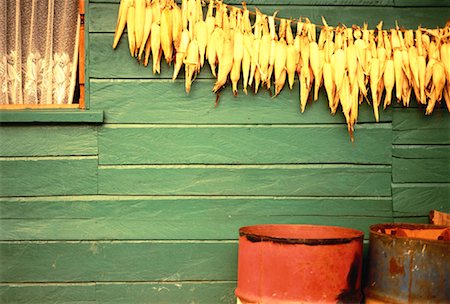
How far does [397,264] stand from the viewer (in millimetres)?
2807

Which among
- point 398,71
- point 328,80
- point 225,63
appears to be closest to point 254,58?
point 225,63

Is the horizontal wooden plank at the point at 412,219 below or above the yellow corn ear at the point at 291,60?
below

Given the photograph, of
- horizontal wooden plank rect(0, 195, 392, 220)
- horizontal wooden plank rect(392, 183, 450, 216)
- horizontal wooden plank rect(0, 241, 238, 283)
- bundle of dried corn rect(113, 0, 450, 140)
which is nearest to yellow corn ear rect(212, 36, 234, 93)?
bundle of dried corn rect(113, 0, 450, 140)

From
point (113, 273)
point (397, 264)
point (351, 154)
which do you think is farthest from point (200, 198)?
point (397, 264)

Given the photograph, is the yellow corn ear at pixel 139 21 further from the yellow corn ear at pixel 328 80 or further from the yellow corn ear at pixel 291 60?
the yellow corn ear at pixel 328 80

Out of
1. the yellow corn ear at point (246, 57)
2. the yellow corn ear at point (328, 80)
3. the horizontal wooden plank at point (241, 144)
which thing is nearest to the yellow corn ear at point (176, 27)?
the yellow corn ear at point (246, 57)

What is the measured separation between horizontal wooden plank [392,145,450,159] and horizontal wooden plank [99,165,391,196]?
0.11 meters

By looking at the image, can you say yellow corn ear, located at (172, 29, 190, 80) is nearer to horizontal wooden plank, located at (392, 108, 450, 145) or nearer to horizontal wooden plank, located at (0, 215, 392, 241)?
horizontal wooden plank, located at (0, 215, 392, 241)

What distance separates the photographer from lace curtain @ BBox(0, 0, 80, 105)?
3.45 meters

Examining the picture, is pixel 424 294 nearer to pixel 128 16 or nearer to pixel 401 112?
pixel 401 112

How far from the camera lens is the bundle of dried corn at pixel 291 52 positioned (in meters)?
3.38

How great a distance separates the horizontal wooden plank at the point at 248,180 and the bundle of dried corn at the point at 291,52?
0.30 meters

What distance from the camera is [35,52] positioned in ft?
11.3

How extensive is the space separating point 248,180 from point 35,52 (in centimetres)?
138
